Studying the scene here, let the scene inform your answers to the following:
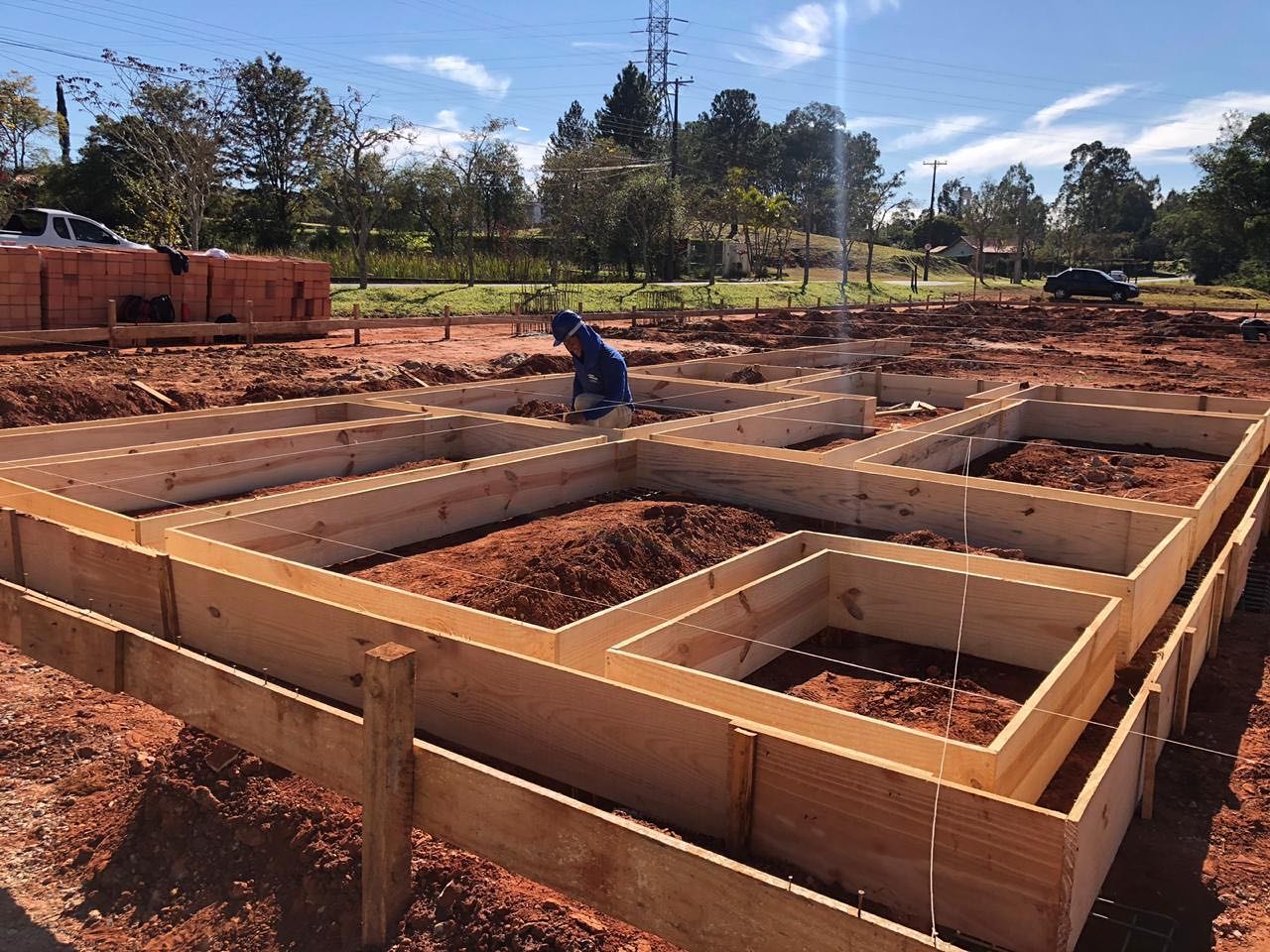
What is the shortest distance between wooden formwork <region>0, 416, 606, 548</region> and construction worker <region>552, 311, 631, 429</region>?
0.54 meters

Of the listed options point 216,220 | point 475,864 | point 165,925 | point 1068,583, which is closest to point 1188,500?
point 1068,583

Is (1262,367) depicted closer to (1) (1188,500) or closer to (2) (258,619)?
(1) (1188,500)

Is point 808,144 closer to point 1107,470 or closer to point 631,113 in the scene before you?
point 631,113

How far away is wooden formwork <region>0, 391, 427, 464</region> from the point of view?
6461 millimetres

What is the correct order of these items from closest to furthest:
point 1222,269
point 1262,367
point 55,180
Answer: point 1262,367
point 55,180
point 1222,269

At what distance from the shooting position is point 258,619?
3.65 metres

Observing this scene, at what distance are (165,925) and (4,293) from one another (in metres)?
13.1

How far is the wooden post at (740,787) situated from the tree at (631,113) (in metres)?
68.0

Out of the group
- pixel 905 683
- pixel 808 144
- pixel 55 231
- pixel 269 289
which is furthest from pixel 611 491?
pixel 808 144

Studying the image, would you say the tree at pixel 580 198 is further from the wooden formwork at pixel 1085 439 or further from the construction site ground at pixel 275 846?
the construction site ground at pixel 275 846

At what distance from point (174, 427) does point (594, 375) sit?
331cm

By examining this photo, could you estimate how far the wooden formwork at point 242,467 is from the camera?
15.9 ft

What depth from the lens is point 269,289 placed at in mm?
17016

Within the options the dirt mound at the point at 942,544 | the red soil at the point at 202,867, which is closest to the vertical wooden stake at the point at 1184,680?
the dirt mound at the point at 942,544
